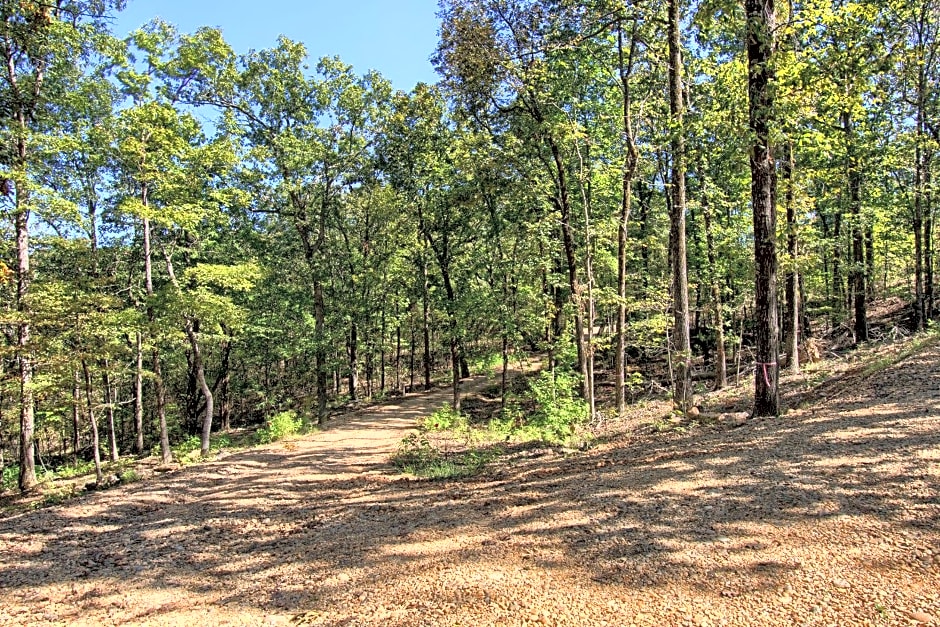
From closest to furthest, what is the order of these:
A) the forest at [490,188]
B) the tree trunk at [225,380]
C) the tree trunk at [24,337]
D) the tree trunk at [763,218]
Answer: the tree trunk at [763,218] → the forest at [490,188] → the tree trunk at [24,337] → the tree trunk at [225,380]

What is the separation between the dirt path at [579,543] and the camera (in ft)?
10.0

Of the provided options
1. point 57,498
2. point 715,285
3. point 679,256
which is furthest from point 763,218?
point 57,498

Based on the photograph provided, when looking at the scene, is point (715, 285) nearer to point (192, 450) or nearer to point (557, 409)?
point (557, 409)

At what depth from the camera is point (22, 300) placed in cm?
1026

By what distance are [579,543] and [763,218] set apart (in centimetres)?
567

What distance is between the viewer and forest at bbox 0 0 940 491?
8.35 meters

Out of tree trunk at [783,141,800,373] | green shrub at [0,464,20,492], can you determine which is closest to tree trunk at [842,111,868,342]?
tree trunk at [783,141,800,373]

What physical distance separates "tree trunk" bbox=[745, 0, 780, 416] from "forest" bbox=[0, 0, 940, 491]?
0.05 meters

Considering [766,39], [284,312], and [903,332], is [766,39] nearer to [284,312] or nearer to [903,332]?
[903,332]

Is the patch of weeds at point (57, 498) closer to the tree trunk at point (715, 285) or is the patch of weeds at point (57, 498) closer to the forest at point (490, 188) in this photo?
the forest at point (490, 188)

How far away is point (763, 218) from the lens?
23.3 ft

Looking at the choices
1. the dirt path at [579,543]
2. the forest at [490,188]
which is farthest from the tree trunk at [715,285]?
the dirt path at [579,543]

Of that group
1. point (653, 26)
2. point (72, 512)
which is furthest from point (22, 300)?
point (653, 26)

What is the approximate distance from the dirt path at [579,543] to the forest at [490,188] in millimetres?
2427
